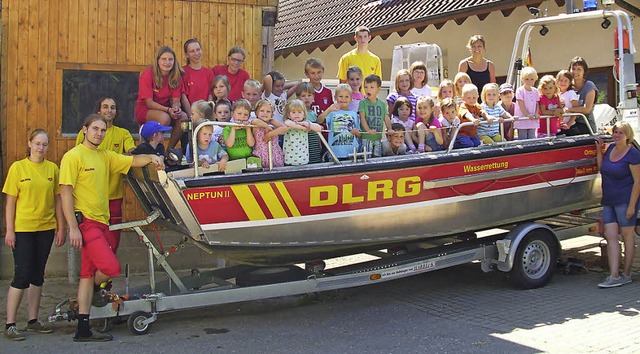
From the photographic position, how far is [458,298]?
7.19 meters

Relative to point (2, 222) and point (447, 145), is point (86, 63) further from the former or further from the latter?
point (447, 145)

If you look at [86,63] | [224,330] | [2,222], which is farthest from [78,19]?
[224,330]

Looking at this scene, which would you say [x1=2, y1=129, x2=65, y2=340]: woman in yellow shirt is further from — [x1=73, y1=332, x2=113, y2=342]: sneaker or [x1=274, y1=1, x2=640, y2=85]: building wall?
[x1=274, y1=1, x2=640, y2=85]: building wall

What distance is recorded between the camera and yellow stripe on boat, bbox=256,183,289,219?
19.2 feet

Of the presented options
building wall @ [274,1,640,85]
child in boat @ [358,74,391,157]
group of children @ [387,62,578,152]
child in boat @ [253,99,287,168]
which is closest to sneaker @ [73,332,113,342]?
child in boat @ [253,99,287,168]

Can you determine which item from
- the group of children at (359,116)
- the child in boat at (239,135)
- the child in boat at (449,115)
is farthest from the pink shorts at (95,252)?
the child in boat at (449,115)

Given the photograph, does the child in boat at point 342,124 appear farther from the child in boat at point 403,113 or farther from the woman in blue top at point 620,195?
the woman in blue top at point 620,195

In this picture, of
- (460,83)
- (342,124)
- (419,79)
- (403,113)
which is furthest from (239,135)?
(460,83)

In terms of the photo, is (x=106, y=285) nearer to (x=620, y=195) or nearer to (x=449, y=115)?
(x=449, y=115)

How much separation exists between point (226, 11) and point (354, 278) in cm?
387

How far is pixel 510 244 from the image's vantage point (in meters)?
7.09

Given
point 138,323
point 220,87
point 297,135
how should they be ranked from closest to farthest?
point 138,323 → point 297,135 → point 220,87

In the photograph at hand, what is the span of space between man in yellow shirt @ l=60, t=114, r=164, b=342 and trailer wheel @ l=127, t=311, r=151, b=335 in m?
0.19

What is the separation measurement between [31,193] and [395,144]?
124 inches
